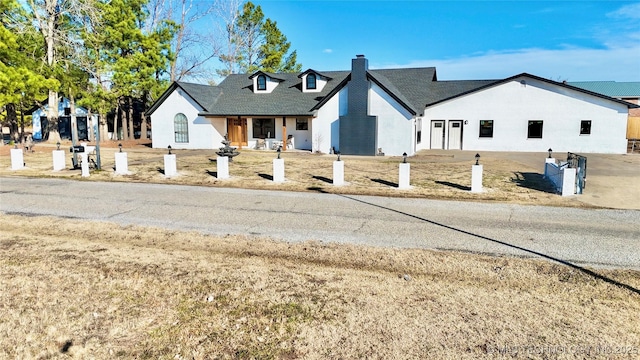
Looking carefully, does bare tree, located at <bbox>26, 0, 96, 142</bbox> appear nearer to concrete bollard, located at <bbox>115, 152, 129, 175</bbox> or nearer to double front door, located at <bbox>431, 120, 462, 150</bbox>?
concrete bollard, located at <bbox>115, 152, 129, 175</bbox>

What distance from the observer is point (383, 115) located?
26.8 metres

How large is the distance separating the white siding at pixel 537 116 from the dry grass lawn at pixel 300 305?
2481cm

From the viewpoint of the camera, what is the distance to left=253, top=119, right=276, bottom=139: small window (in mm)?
31266

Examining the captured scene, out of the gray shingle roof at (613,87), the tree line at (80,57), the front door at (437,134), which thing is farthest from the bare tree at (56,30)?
the gray shingle roof at (613,87)

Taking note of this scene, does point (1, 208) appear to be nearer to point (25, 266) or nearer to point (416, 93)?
point (25, 266)

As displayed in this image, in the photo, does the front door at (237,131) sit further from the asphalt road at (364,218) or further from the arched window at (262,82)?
the asphalt road at (364,218)

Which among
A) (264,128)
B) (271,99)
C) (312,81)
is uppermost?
(312,81)

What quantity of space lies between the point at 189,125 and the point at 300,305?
92.9ft

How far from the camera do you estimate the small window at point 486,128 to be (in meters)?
30.7

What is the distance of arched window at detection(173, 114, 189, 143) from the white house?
2.8 inches

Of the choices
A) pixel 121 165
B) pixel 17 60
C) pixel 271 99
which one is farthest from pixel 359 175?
pixel 17 60

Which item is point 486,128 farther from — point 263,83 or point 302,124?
point 263,83

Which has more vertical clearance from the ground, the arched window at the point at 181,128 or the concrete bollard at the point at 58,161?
the arched window at the point at 181,128

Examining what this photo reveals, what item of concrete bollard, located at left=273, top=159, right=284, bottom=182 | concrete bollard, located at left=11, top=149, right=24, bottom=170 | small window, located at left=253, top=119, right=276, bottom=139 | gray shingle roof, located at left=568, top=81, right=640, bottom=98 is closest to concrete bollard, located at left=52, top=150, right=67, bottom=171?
concrete bollard, located at left=11, top=149, right=24, bottom=170
